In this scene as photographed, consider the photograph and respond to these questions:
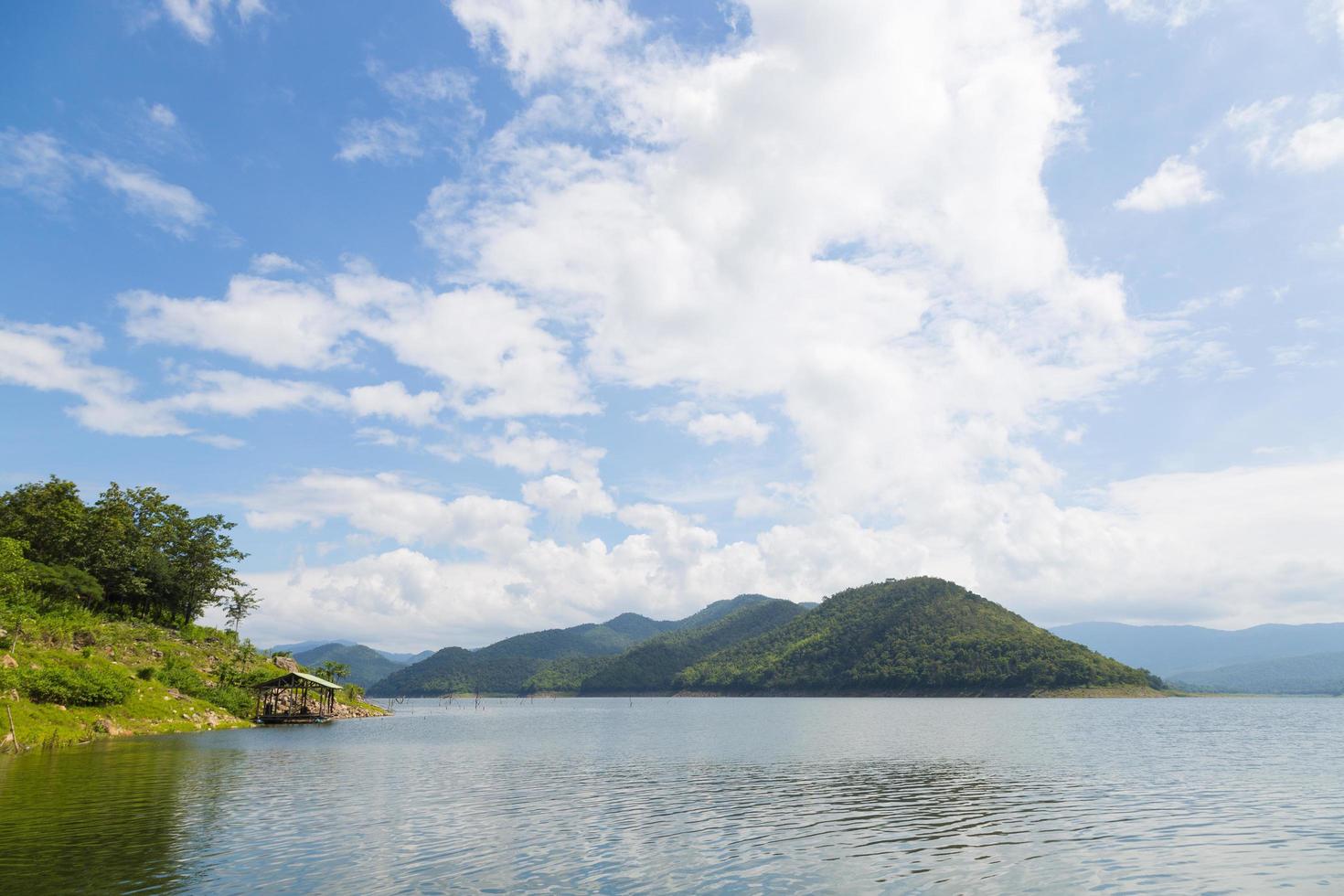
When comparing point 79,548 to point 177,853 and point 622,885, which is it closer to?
point 177,853

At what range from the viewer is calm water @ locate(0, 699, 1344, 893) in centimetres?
2417

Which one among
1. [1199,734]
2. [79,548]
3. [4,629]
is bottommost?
[1199,734]

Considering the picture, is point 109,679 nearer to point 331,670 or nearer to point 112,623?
point 112,623

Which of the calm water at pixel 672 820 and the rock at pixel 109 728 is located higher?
the rock at pixel 109 728

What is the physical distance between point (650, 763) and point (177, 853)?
121 feet

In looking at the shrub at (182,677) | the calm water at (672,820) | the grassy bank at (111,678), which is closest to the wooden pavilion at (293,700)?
the grassy bank at (111,678)

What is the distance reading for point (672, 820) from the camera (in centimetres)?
3394

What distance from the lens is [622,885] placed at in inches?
910

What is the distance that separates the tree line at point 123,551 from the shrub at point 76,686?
20.4 meters

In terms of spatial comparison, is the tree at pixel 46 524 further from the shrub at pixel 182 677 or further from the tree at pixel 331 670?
the tree at pixel 331 670

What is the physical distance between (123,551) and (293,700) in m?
31.1

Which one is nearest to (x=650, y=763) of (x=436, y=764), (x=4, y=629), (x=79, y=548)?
(x=436, y=764)

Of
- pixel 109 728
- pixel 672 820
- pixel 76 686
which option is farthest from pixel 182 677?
pixel 672 820

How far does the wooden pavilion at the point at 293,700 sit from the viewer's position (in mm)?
104250
